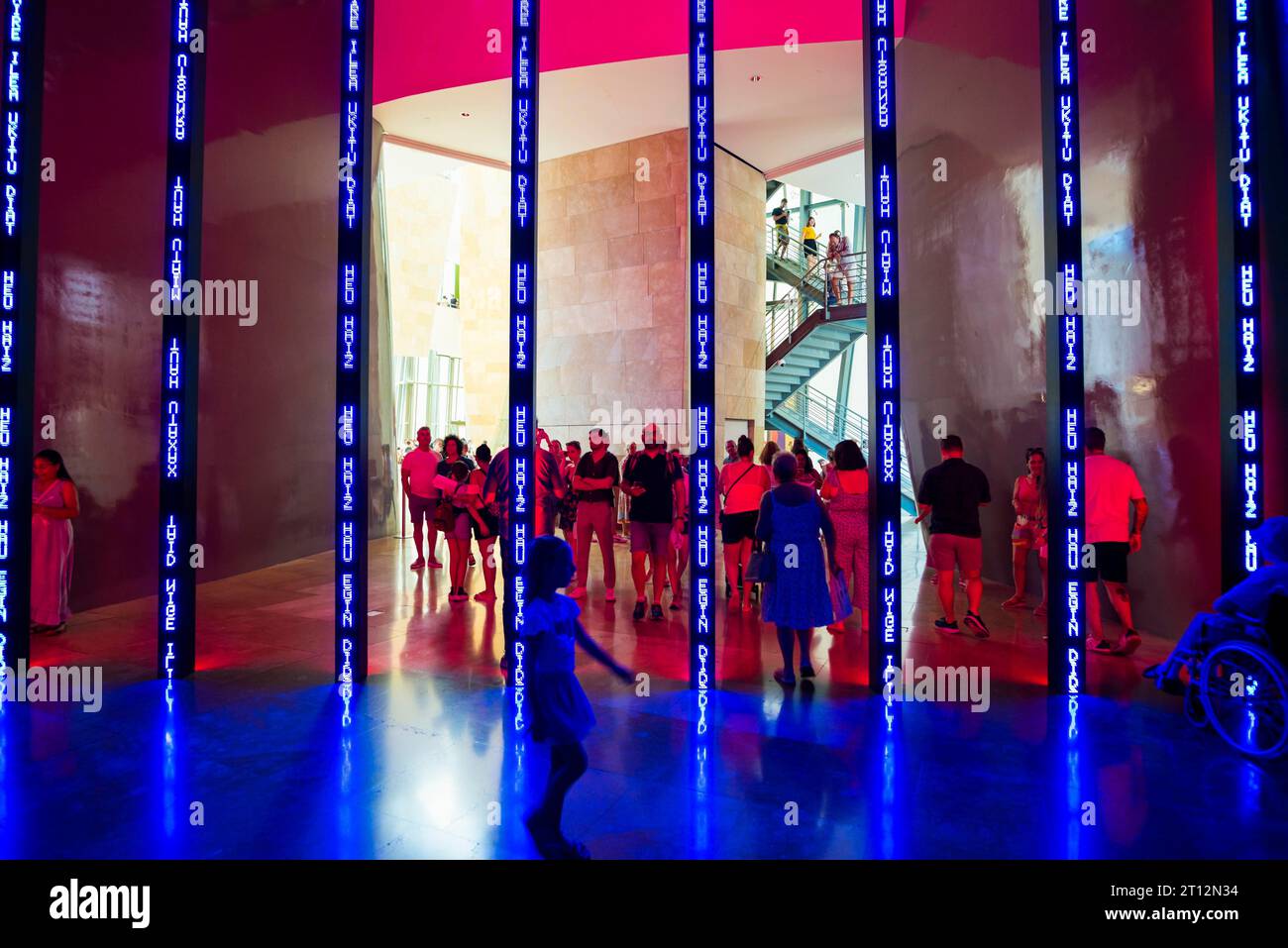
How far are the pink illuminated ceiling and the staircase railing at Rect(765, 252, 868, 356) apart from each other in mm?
6702

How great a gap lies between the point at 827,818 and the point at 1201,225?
21.2ft

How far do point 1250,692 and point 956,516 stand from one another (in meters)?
2.95

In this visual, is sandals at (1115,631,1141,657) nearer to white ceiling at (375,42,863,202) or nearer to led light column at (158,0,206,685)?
led light column at (158,0,206,685)

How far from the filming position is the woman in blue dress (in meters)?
5.81

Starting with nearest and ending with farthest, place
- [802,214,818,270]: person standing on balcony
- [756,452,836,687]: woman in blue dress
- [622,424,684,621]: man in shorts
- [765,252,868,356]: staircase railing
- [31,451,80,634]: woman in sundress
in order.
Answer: [756,452,836,687]: woman in blue dress → [31,451,80,634]: woman in sundress → [622,424,684,621]: man in shorts → [765,252,868,356]: staircase railing → [802,214,818,270]: person standing on balcony

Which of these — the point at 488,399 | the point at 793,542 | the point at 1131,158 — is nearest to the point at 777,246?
the point at 488,399

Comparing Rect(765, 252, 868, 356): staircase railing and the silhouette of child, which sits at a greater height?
Rect(765, 252, 868, 356): staircase railing

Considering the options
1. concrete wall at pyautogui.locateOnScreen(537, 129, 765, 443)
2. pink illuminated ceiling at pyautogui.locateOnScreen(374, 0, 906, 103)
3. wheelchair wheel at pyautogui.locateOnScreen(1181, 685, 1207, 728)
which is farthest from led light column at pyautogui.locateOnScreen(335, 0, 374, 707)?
concrete wall at pyautogui.locateOnScreen(537, 129, 765, 443)

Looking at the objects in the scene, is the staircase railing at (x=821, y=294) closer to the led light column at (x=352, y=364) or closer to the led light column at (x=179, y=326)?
the led light column at (x=352, y=364)

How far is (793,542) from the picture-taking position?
5.80 m

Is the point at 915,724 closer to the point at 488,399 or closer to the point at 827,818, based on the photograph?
the point at 827,818

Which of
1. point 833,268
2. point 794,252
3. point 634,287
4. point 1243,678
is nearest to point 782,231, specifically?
point 794,252

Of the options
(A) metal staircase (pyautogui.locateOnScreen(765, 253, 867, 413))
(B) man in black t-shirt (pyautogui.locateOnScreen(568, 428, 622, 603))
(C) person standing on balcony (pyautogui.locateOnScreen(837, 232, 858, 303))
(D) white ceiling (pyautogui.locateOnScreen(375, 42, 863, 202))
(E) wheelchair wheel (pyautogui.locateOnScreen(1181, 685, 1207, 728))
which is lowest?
(E) wheelchair wheel (pyautogui.locateOnScreen(1181, 685, 1207, 728))

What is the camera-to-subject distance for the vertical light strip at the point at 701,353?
5.68 meters
